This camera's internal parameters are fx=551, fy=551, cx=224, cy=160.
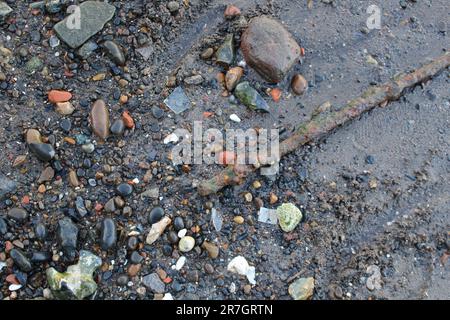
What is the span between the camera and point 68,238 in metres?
3.23

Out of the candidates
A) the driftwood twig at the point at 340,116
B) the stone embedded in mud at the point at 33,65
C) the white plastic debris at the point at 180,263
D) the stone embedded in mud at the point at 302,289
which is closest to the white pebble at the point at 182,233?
the white plastic debris at the point at 180,263

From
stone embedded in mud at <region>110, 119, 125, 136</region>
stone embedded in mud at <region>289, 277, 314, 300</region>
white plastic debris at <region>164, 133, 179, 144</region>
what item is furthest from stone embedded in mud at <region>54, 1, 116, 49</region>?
stone embedded in mud at <region>289, 277, 314, 300</region>

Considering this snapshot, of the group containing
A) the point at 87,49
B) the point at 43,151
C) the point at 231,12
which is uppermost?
the point at 231,12

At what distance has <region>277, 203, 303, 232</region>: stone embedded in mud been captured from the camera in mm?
3328

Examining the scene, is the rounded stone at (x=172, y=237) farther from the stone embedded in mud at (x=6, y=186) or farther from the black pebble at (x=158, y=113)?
the stone embedded in mud at (x=6, y=186)

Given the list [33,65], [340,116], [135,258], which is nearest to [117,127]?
[33,65]

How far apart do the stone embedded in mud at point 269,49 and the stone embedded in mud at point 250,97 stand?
15 centimetres

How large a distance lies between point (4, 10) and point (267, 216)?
2.25 meters

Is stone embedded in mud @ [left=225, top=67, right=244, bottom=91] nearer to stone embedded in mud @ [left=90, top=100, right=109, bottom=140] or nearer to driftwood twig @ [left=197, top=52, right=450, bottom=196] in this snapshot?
driftwood twig @ [left=197, top=52, right=450, bottom=196]

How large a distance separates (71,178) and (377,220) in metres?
1.90

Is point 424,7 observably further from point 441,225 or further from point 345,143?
point 441,225

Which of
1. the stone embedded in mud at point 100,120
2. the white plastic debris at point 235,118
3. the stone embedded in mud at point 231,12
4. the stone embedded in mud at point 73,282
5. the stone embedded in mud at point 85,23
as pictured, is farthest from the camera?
the stone embedded in mud at point 231,12

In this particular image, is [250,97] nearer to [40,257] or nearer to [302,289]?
[302,289]

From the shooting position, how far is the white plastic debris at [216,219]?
332 centimetres
